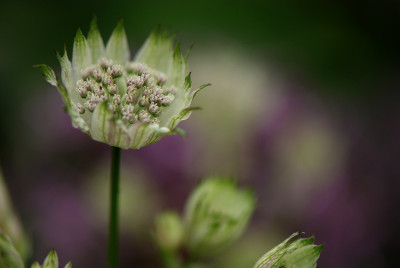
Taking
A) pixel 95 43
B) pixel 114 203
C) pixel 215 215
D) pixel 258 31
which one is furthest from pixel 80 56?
pixel 258 31

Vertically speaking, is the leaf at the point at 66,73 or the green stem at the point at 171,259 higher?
the leaf at the point at 66,73

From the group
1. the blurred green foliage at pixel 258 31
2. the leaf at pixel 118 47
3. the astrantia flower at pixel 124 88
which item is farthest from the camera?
the blurred green foliage at pixel 258 31

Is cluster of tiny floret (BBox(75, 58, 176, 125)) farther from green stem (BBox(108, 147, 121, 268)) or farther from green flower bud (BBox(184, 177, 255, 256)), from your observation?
green flower bud (BBox(184, 177, 255, 256))

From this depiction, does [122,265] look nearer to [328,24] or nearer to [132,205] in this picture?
[132,205]

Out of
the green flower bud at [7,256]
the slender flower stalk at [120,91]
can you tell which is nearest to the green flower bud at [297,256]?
the slender flower stalk at [120,91]

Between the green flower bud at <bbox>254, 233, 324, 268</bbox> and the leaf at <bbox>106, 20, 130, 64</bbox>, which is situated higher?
the leaf at <bbox>106, 20, 130, 64</bbox>

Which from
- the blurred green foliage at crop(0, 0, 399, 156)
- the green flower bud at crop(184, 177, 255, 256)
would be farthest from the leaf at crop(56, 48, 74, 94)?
the blurred green foliage at crop(0, 0, 399, 156)

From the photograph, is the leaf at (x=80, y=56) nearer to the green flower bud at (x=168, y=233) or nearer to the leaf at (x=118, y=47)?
the leaf at (x=118, y=47)
